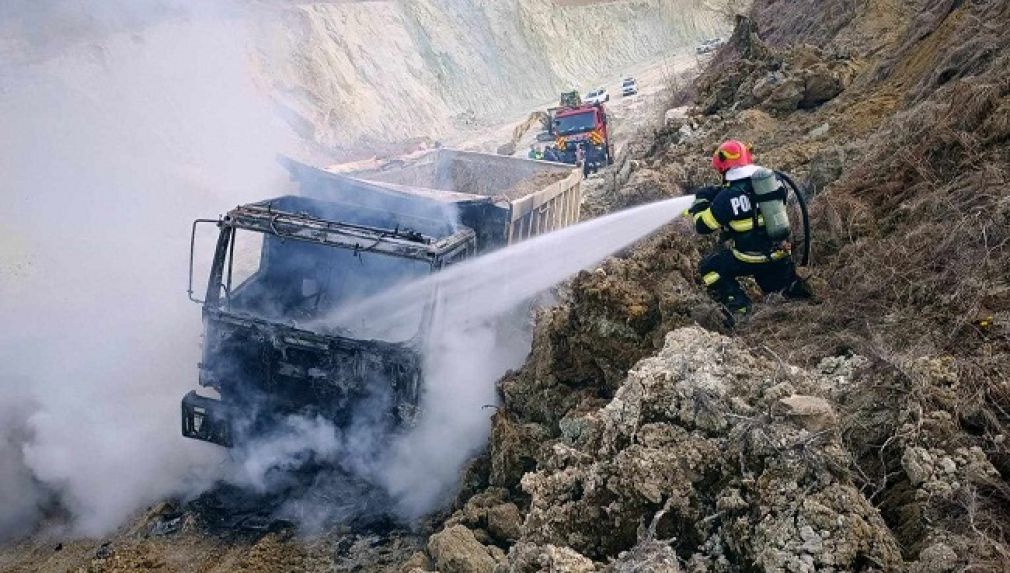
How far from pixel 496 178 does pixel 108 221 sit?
879 cm

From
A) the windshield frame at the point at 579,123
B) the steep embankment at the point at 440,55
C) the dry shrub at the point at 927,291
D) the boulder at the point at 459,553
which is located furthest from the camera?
the steep embankment at the point at 440,55

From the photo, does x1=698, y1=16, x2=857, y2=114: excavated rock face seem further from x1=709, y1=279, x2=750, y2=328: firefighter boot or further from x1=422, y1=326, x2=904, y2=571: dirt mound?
x1=422, y1=326, x2=904, y2=571: dirt mound

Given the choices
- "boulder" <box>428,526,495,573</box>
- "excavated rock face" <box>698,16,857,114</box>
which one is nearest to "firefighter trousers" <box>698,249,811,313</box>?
"boulder" <box>428,526,495,573</box>

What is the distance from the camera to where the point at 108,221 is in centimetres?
1584

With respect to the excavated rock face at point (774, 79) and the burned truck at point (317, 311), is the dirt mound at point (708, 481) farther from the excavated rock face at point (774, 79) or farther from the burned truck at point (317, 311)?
the excavated rock face at point (774, 79)

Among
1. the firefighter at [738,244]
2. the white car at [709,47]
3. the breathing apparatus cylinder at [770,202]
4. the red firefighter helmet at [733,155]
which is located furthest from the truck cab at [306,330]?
the white car at [709,47]

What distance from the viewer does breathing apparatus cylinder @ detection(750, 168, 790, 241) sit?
5629 mm

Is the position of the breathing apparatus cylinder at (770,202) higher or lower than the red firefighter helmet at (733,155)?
lower

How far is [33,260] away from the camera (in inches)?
547

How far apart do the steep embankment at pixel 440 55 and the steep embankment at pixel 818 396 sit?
68.1 ft

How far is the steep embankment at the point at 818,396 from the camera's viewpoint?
3.23 m

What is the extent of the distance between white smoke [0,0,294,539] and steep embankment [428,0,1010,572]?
340cm

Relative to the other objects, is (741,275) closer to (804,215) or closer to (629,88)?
(804,215)

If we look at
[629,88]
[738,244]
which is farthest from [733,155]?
[629,88]
